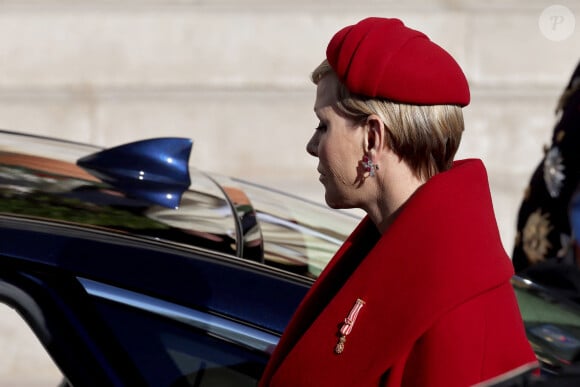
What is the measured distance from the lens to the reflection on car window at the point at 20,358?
5.67 meters

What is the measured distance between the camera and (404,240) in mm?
1616

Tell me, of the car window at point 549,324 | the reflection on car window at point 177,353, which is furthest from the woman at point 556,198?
the reflection on car window at point 177,353

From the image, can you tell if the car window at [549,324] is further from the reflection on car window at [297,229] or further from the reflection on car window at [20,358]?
the reflection on car window at [20,358]

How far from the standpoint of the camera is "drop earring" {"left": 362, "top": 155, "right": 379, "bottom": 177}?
170 cm

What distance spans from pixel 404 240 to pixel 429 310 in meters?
0.12

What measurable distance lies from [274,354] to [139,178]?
0.98m

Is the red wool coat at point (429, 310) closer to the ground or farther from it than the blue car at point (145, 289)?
farther from it

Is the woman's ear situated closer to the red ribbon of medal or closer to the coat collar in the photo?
the coat collar

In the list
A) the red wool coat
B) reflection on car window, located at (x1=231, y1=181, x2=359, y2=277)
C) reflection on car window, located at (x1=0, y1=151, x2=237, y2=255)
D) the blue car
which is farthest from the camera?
reflection on car window, located at (x1=231, y1=181, x2=359, y2=277)

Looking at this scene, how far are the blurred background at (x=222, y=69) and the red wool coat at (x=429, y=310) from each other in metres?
4.89

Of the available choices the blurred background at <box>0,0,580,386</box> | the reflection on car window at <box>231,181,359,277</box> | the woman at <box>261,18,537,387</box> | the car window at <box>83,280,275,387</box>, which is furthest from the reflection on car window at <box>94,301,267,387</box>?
the blurred background at <box>0,0,580,386</box>

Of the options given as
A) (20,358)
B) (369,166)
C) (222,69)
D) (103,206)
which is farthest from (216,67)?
(369,166)

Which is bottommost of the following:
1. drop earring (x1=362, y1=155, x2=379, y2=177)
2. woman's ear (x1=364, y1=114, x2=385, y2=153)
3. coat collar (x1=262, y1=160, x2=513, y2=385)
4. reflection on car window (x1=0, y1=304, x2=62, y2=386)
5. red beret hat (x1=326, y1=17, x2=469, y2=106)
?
reflection on car window (x1=0, y1=304, x2=62, y2=386)

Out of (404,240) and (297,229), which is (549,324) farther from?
(404,240)
